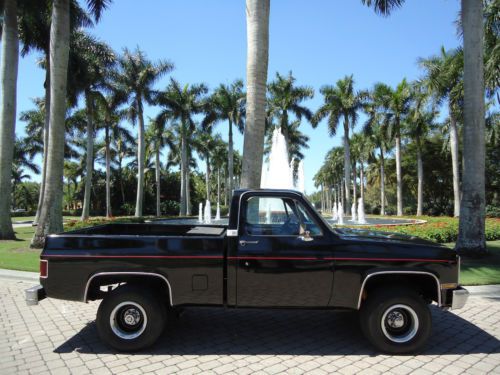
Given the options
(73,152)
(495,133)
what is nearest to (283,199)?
(495,133)

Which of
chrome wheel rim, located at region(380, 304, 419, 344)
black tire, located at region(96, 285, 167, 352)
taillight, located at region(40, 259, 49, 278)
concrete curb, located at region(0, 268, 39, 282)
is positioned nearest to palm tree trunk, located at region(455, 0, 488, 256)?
chrome wheel rim, located at region(380, 304, 419, 344)

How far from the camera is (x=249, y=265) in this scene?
4.25 m

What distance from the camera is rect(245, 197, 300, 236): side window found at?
4500 millimetres

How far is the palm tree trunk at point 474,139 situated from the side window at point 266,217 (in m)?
7.98

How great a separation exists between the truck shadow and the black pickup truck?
42cm

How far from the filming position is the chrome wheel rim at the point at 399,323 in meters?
4.27

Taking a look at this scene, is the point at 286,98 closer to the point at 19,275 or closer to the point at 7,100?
the point at 7,100

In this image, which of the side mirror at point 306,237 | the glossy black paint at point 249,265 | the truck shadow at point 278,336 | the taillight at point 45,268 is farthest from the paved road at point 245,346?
the side mirror at point 306,237

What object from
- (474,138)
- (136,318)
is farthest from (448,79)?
(136,318)

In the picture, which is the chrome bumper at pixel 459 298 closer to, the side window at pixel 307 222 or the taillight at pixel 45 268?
the side window at pixel 307 222

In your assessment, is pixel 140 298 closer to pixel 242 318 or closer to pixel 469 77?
pixel 242 318

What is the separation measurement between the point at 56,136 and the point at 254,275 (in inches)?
449

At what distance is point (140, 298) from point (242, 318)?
77.2 inches

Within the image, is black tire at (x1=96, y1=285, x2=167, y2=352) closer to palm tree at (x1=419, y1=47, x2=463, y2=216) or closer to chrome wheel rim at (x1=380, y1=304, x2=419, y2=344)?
chrome wheel rim at (x1=380, y1=304, x2=419, y2=344)
